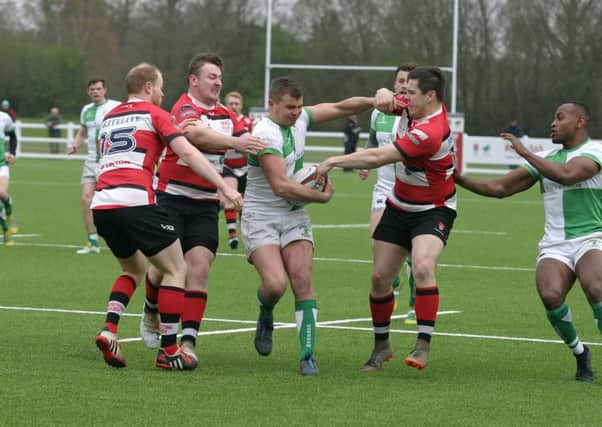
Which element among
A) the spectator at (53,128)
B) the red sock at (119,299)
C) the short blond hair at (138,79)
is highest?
the short blond hair at (138,79)

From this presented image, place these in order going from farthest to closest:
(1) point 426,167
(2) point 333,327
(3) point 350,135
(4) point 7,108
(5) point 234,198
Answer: (4) point 7,108 → (3) point 350,135 → (2) point 333,327 → (1) point 426,167 → (5) point 234,198

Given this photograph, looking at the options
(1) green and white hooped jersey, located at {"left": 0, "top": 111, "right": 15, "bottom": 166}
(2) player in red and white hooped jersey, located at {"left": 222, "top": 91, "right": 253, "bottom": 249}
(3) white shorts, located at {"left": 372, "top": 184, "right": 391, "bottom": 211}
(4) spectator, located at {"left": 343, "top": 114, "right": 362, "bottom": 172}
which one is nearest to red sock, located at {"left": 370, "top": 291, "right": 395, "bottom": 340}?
(3) white shorts, located at {"left": 372, "top": 184, "right": 391, "bottom": 211}

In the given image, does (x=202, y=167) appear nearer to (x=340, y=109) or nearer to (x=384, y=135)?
(x=340, y=109)

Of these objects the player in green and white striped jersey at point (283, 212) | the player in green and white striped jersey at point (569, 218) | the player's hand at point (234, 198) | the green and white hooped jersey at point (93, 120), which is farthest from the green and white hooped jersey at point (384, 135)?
the green and white hooped jersey at point (93, 120)

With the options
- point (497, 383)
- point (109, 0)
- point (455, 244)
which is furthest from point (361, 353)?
point (109, 0)

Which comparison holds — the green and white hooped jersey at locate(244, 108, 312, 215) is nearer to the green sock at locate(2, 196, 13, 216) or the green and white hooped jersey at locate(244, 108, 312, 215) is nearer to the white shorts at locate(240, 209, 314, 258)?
the white shorts at locate(240, 209, 314, 258)

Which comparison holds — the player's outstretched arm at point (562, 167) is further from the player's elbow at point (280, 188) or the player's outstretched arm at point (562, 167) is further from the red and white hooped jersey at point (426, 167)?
the player's elbow at point (280, 188)

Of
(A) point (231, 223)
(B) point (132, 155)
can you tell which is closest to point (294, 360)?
(B) point (132, 155)

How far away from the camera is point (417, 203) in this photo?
9258 mm

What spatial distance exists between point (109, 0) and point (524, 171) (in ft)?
239

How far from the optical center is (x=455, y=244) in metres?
20.0

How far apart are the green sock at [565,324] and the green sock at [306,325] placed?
1.64 meters

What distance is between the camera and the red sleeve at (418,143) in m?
8.94

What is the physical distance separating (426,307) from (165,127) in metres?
2.21
